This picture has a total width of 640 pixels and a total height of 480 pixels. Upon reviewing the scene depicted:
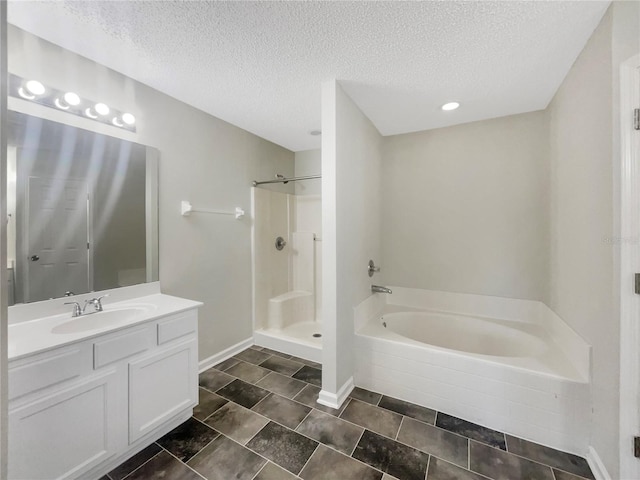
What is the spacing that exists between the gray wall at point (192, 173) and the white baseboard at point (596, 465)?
272 cm

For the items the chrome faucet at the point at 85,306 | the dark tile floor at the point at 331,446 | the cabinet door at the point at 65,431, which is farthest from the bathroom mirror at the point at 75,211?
the dark tile floor at the point at 331,446

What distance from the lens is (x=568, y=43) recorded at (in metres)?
1.43

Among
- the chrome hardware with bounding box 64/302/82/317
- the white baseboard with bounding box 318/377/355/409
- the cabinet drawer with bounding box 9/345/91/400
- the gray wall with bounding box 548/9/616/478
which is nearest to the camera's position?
the cabinet drawer with bounding box 9/345/91/400

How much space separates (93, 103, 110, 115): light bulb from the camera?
162 cm

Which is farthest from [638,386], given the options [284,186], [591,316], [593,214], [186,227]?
[284,186]

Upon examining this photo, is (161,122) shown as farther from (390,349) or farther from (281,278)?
(390,349)

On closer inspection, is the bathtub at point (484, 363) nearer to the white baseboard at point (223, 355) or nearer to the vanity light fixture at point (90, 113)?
the white baseboard at point (223, 355)

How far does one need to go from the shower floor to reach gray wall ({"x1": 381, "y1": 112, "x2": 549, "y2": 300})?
44.6 inches

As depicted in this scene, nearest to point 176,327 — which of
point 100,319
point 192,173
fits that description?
point 100,319

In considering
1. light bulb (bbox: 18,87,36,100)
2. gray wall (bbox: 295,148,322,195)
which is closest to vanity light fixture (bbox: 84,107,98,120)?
light bulb (bbox: 18,87,36,100)

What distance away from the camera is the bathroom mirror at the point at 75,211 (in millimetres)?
1339

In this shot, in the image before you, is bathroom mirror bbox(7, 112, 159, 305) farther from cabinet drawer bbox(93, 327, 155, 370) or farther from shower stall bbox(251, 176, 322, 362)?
shower stall bbox(251, 176, 322, 362)

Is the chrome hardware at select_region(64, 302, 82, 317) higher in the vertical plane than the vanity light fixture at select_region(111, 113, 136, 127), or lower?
lower

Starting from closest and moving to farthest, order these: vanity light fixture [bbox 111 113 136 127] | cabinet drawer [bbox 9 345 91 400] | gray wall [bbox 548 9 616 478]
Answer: cabinet drawer [bbox 9 345 91 400] < gray wall [bbox 548 9 616 478] < vanity light fixture [bbox 111 113 136 127]
